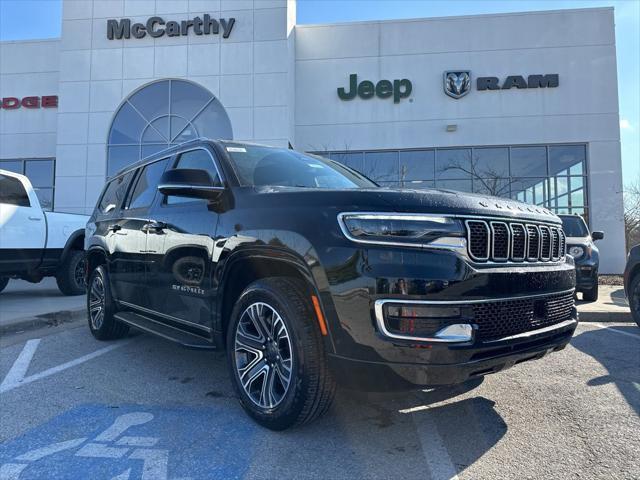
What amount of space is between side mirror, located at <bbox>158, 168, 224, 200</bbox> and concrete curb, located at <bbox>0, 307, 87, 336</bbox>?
156 inches

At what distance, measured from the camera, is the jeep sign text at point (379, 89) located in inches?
664

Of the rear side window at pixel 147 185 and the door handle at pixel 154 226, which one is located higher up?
the rear side window at pixel 147 185

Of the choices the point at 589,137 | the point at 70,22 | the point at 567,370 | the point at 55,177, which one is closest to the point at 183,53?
the point at 70,22

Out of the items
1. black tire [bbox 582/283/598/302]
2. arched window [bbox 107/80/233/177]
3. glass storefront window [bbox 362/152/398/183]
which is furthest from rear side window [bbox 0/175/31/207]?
glass storefront window [bbox 362/152/398/183]

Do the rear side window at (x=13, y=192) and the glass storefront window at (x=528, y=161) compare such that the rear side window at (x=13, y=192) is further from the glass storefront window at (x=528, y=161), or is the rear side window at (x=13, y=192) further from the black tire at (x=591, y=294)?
the glass storefront window at (x=528, y=161)

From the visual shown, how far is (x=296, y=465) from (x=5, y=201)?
24.4 ft

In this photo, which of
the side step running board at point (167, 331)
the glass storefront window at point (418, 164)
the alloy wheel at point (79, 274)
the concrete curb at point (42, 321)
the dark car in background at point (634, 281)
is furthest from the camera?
the glass storefront window at point (418, 164)

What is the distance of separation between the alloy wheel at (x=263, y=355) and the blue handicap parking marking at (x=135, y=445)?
252 mm

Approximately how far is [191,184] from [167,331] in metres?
1.30

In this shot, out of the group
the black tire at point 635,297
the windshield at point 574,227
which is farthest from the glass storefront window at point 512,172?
the black tire at point 635,297

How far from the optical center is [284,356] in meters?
2.72

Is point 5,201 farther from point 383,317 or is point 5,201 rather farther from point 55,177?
point 55,177

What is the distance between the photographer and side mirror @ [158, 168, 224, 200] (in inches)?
122

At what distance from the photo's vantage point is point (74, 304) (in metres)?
7.52
